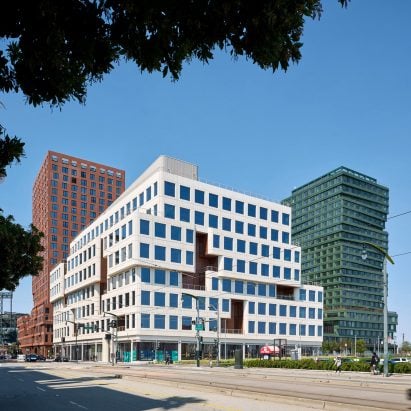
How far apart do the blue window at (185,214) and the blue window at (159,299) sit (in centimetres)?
1124

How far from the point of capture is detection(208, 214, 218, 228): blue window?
82688mm

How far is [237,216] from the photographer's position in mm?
85750

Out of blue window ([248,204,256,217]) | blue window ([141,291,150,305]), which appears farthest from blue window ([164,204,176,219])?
blue window ([248,204,256,217])

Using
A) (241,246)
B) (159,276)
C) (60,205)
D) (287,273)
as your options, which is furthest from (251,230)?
(60,205)

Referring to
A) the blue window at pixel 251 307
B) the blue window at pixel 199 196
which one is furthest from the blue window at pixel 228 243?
the blue window at pixel 251 307

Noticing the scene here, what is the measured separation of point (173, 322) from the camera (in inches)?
3007

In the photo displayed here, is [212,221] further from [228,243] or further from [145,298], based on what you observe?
[145,298]

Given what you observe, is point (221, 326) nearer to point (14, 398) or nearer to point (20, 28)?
point (14, 398)

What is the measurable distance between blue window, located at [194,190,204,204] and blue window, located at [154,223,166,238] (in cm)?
742

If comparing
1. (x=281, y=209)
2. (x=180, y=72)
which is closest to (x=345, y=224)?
(x=281, y=209)

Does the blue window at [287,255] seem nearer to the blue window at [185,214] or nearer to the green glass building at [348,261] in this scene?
the blue window at [185,214]

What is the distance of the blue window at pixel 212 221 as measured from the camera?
82688 millimetres

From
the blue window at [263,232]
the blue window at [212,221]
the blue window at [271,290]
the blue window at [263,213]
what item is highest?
the blue window at [263,213]

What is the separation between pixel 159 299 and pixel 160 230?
9.51 metres
